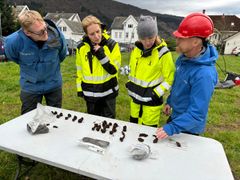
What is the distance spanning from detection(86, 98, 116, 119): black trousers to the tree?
3263cm

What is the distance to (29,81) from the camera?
346 centimetres

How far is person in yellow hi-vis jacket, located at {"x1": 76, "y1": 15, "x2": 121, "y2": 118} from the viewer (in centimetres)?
327

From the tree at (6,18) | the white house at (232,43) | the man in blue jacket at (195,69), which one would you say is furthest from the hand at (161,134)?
the white house at (232,43)

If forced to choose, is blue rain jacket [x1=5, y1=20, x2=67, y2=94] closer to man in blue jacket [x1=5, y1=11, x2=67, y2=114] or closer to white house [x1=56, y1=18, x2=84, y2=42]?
man in blue jacket [x1=5, y1=11, x2=67, y2=114]

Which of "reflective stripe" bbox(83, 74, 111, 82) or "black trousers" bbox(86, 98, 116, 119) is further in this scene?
"black trousers" bbox(86, 98, 116, 119)

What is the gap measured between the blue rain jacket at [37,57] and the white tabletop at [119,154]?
80 cm

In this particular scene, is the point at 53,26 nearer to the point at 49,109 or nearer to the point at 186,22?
the point at 49,109

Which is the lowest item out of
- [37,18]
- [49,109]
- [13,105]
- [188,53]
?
[13,105]

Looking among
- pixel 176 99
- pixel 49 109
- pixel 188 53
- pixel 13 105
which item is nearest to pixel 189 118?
pixel 176 99

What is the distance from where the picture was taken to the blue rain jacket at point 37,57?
10.6 feet

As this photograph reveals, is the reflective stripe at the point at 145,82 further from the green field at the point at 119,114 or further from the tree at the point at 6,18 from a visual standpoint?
the tree at the point at 6,18

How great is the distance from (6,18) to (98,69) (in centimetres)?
3325

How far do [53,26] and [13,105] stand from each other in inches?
121

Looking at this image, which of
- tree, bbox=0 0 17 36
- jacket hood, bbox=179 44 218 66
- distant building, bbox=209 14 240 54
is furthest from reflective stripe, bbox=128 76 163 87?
distant building, bbox=209 14 240 54
